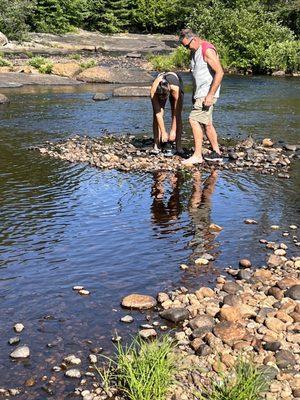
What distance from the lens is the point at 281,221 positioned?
6.92 metres

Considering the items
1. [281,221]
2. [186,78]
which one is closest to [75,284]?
[281,221]

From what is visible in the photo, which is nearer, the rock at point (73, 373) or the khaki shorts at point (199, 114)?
the rock at point (73, 373)

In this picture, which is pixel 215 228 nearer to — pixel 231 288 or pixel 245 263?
pixel 245 263

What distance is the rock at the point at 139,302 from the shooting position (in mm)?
4695

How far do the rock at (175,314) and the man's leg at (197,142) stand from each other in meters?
5.32

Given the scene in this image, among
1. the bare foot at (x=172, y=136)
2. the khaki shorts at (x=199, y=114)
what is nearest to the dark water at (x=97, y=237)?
the khaki shorts at (x=199, y=114)

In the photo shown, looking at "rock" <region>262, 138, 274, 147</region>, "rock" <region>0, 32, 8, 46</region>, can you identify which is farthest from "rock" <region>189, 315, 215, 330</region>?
"rock" <region>0, 32, 8, 46</region>

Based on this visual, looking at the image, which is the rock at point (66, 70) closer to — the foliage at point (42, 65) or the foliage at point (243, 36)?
the foliage at point (42, 65)

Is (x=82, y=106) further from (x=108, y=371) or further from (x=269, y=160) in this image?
(x=108, y=371)

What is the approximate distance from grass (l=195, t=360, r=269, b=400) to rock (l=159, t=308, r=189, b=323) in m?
0.82

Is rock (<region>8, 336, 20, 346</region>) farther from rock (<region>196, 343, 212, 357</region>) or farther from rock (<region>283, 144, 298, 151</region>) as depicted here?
rock (<region>283, 144, 298, 151</region>)

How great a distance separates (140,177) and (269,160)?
8.55 ft

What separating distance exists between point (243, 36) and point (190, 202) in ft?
84.8

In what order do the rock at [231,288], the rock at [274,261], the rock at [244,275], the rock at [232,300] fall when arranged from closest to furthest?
the rock at [232,300]
the rock at [231,288]
the rock at [244,275]
the rock at [274,261]
